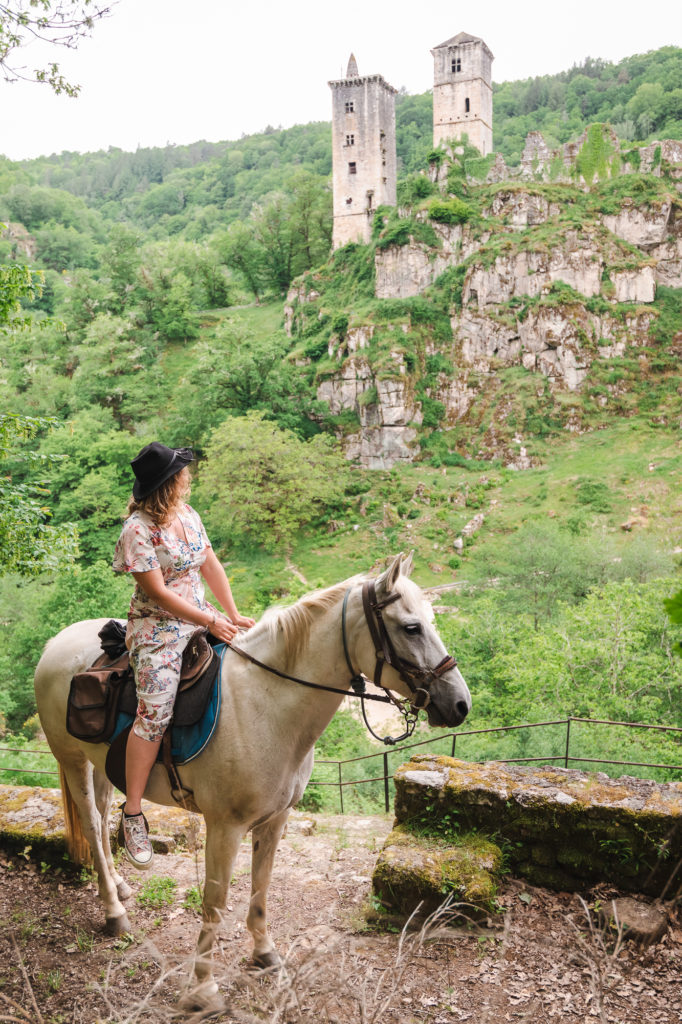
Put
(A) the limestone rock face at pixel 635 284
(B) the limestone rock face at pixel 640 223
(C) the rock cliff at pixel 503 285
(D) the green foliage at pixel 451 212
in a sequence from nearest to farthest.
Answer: (C) the rock cliff at pixel 503 285 → (A) the limestone rock face at pixel 635 284 → (B) the limestone rock face at pixel 640 223 → (D) the green foliage at pixel 451 212

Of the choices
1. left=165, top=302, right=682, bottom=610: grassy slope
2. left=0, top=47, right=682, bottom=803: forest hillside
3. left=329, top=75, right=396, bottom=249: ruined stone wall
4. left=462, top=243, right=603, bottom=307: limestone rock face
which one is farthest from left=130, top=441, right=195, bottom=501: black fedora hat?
left=329, top=75, right=396, bottom=249: ruined stone wall

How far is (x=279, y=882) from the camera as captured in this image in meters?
4.55

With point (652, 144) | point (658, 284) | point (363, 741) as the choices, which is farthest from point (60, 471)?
point (652, 144)

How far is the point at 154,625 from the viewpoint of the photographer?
3.32 m

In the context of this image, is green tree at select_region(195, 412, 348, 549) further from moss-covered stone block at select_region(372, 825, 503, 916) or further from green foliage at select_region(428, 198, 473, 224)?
moss-covered stone block at select_region(372, 825, 503, 916)

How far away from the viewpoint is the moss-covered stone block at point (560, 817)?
384 cm

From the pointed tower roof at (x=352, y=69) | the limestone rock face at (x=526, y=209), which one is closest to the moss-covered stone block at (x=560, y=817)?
the limestone rock face at (x=526, y=209)

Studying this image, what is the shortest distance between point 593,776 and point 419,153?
7350cm

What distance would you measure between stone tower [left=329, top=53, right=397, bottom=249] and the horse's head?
148 ft

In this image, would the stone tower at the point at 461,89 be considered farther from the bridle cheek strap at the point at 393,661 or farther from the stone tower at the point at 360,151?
the bridle cheek strap at the point at 393,661

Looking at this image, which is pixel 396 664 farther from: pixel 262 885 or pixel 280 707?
pixel 262 885

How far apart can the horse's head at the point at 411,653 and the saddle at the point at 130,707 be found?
→ 35.3 inches

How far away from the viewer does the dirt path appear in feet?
10.2

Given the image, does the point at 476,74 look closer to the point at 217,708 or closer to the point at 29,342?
the point at 29,342
